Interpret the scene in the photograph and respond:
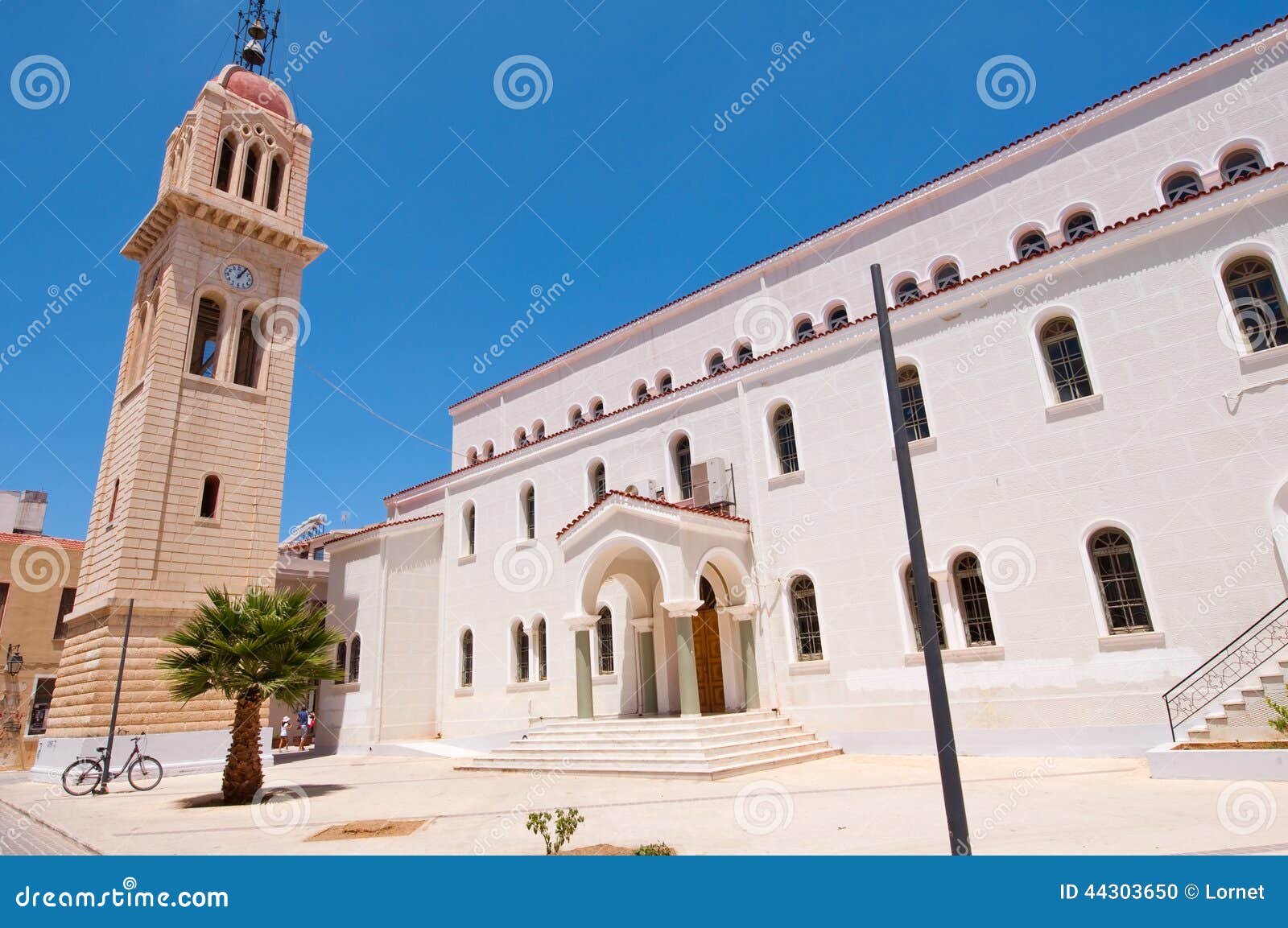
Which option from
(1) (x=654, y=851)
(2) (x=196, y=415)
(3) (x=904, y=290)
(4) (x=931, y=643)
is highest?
(3) (x=904, y=290)

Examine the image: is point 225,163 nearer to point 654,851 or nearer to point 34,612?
point 34,612

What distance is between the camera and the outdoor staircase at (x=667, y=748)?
13.1 metres

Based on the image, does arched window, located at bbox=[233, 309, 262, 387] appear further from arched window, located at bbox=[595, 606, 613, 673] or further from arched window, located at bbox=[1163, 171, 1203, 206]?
arched window, located at bbox=[1163, 171, 1203, 206]

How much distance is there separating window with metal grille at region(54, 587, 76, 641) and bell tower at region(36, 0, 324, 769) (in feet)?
37.1

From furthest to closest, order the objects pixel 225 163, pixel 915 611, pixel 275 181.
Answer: pixel 275 181, pixel 225 163, pixel 915 611

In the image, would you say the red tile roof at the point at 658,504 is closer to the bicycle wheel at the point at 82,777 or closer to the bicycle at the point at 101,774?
the bicycle at the point at 101,774

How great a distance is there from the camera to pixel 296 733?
93.4ft

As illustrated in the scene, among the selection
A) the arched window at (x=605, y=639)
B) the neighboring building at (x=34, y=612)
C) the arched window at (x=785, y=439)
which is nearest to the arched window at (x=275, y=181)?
the arched window at (x=605, y=639)

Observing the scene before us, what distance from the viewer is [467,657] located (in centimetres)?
2291

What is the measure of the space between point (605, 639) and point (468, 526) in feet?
22.3

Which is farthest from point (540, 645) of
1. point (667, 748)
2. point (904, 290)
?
point (904, 290)

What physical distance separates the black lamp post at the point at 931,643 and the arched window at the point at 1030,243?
39.8 ft

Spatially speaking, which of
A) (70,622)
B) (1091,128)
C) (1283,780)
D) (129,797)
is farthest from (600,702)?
(1091,128)

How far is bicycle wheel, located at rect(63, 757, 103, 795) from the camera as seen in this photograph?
585 inches
